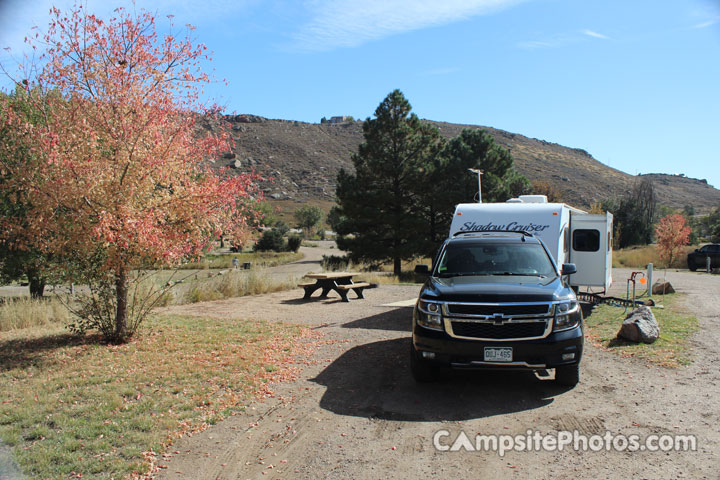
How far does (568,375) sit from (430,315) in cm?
175

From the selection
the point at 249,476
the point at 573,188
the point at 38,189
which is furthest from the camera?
the point at 573,188

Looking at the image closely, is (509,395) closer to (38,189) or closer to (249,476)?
(249,476)

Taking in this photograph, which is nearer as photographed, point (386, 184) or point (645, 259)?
point (386, 184)

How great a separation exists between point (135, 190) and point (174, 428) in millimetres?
4019

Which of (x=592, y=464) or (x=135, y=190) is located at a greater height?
(x=135, y=190)

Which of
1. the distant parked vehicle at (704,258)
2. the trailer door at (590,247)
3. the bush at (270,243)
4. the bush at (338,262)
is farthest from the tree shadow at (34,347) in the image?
the bush at (270,243)

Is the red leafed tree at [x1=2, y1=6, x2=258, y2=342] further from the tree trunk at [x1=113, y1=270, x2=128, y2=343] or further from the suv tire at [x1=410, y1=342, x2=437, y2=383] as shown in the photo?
the suv tire at [x1=410, y1=342, x2=437, y2=383]

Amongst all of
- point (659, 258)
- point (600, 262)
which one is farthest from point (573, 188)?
point (600, 262)

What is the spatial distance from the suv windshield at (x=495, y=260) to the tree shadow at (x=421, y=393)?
1355 millimetres

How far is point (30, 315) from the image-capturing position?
1093 centimetres

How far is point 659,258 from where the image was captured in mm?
34656

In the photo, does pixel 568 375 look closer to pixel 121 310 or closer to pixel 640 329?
pixel 640 329

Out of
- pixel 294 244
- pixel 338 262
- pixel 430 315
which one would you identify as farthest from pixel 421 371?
pixel 294 244

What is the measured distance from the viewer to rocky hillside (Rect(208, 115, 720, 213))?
79375 millimetres
